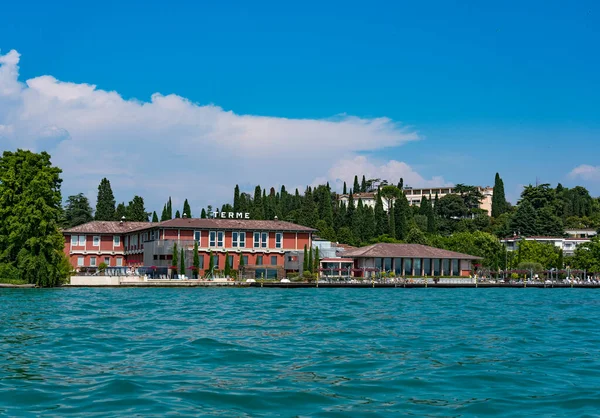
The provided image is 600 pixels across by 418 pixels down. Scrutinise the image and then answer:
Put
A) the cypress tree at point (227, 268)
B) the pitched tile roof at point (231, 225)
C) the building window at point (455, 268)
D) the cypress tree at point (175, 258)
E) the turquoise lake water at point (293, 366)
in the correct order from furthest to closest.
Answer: the building window at point (455, 268) → the pitched tile roof at point (231, 225) → the cypress tree at point (175, 258) → the cypress tree at point (227, 268) → the turquoise lake water at point (293, 366)

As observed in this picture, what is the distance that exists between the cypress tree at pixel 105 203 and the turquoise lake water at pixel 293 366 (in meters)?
73.8

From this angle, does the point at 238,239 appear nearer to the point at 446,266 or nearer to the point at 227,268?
the point at 227,268

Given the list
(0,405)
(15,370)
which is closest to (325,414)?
(0,405)

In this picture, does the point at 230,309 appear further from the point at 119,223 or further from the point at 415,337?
the point at 119,223

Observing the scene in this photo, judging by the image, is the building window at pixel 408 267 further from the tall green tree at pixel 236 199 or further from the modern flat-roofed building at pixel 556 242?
the tall green tree at pixel 236 199

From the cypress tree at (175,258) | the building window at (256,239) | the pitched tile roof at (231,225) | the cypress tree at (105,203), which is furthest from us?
the cypress tree at (105,203)

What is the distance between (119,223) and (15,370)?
73.7m

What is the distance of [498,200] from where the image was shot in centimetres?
14588

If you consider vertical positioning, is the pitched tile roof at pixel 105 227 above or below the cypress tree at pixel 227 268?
above

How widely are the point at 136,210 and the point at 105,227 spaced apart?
18.4 metres

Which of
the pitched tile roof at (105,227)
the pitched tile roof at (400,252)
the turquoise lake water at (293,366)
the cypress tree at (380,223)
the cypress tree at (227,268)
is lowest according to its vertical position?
the turquoise lake water at (293,366)

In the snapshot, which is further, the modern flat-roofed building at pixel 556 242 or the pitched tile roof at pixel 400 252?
the modern flat-roofed building at pixel 556 242

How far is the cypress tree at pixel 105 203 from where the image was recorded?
3969 inches

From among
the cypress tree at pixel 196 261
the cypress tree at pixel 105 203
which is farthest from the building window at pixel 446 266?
the cypress tree at pixel 105 203
